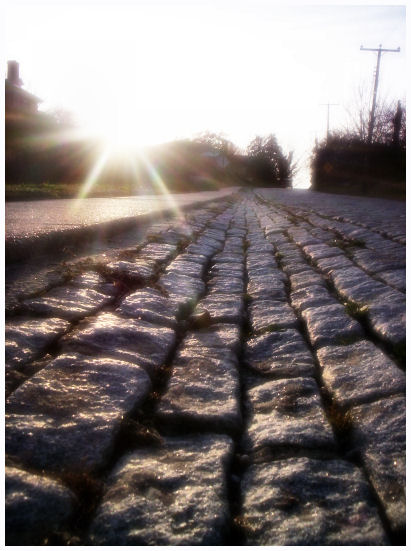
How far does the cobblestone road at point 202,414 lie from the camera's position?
120cm

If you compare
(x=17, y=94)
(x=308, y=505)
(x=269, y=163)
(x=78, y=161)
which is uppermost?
(x=17, y=94)

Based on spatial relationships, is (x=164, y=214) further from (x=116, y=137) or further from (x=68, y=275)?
(x=116, y=137)

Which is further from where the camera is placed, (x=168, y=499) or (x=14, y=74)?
(x=14, y=74)

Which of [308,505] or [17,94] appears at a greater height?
[17,94]

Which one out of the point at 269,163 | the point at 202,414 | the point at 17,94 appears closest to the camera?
the point at 202,414

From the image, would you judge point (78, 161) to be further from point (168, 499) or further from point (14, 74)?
point (14, 74)

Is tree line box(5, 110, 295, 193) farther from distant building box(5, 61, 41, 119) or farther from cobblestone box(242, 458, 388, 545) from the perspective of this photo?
cobblestone box(242, 458, 388, 545)

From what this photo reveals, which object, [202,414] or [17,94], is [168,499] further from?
[17,94]

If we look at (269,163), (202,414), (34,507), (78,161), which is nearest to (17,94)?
(78,161)

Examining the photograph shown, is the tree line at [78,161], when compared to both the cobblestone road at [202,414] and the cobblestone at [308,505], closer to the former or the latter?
the cobblestone road at [202,414]

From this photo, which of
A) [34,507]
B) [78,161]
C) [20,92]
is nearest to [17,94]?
[20,92]

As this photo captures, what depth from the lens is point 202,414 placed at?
5.65 ft

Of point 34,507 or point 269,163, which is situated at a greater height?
point 269,163

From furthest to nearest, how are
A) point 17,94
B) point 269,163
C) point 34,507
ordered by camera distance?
point 269,163 < point 17,94 < point 34,507
